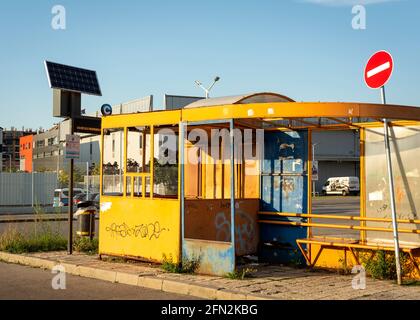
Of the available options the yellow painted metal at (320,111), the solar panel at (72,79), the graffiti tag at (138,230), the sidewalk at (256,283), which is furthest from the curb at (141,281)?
the solar panel at (72,79)

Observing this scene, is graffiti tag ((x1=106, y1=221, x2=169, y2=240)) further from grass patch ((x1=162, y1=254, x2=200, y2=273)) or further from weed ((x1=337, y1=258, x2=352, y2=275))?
weed ((x1=337, y1=258, x2=352, y2=275))

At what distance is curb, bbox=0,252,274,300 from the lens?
822 cm

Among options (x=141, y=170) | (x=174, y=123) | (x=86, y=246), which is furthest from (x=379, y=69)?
(x=86, y=246)

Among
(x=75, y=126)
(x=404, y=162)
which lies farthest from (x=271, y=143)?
(x=75, y=126)

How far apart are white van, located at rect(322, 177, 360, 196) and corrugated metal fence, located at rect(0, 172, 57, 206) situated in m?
32.2

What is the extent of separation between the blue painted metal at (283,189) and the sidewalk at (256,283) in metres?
0.53

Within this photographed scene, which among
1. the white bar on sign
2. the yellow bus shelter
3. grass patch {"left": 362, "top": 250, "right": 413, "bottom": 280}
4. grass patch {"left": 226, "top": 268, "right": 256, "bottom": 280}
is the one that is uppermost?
the white bar on sign

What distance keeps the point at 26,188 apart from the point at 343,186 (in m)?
33.9

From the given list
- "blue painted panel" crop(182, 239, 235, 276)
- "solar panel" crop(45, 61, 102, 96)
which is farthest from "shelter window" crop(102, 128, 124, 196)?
"blue painted panel" crop(182, 239, 235, 276)

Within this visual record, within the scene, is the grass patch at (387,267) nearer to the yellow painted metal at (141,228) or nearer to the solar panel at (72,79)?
the yellow painted metal at (141,228)

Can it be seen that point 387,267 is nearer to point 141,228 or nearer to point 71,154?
point 141,228

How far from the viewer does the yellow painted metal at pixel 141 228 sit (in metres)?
10.5

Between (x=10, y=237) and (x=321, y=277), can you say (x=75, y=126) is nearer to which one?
(x=10, y=237)

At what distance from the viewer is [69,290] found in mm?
9055
